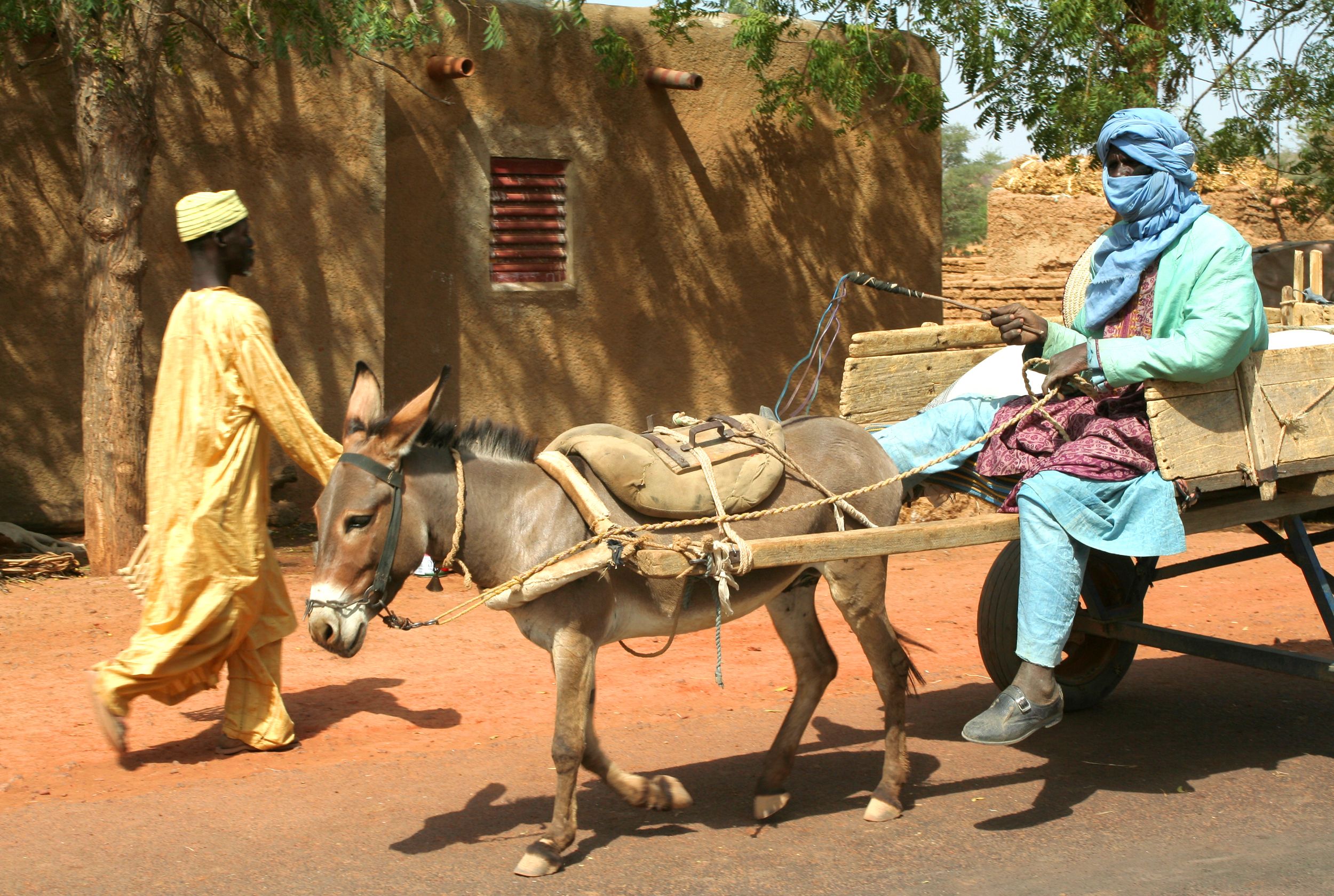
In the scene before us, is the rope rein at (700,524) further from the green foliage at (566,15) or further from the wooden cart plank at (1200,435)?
the green foliage at (566,15)

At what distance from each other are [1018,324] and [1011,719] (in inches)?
53.3

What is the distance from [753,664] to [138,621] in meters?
3.43

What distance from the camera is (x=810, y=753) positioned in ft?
17.1

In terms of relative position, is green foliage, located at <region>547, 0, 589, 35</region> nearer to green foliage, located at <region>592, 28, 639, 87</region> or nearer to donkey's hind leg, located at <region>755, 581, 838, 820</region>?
green foliage, located at <region>592, 28, 639, 87</region>

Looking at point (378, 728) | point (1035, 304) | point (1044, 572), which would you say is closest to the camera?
point (1044, 572)

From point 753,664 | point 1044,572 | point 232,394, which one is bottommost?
point 753,664

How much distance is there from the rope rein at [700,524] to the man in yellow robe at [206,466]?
1057mm

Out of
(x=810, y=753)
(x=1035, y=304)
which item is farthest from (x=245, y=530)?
(x=1035, y=304)

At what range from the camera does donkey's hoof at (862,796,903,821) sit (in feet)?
14.4

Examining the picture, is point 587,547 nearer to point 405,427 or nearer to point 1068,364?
point 405,427

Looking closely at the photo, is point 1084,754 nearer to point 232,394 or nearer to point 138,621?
point 232,394

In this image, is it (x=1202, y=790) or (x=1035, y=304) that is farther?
(x=1035, y=304)

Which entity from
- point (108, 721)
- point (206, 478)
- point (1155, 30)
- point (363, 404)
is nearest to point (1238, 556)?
point (363, 404)

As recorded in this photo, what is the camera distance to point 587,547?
150 inches
